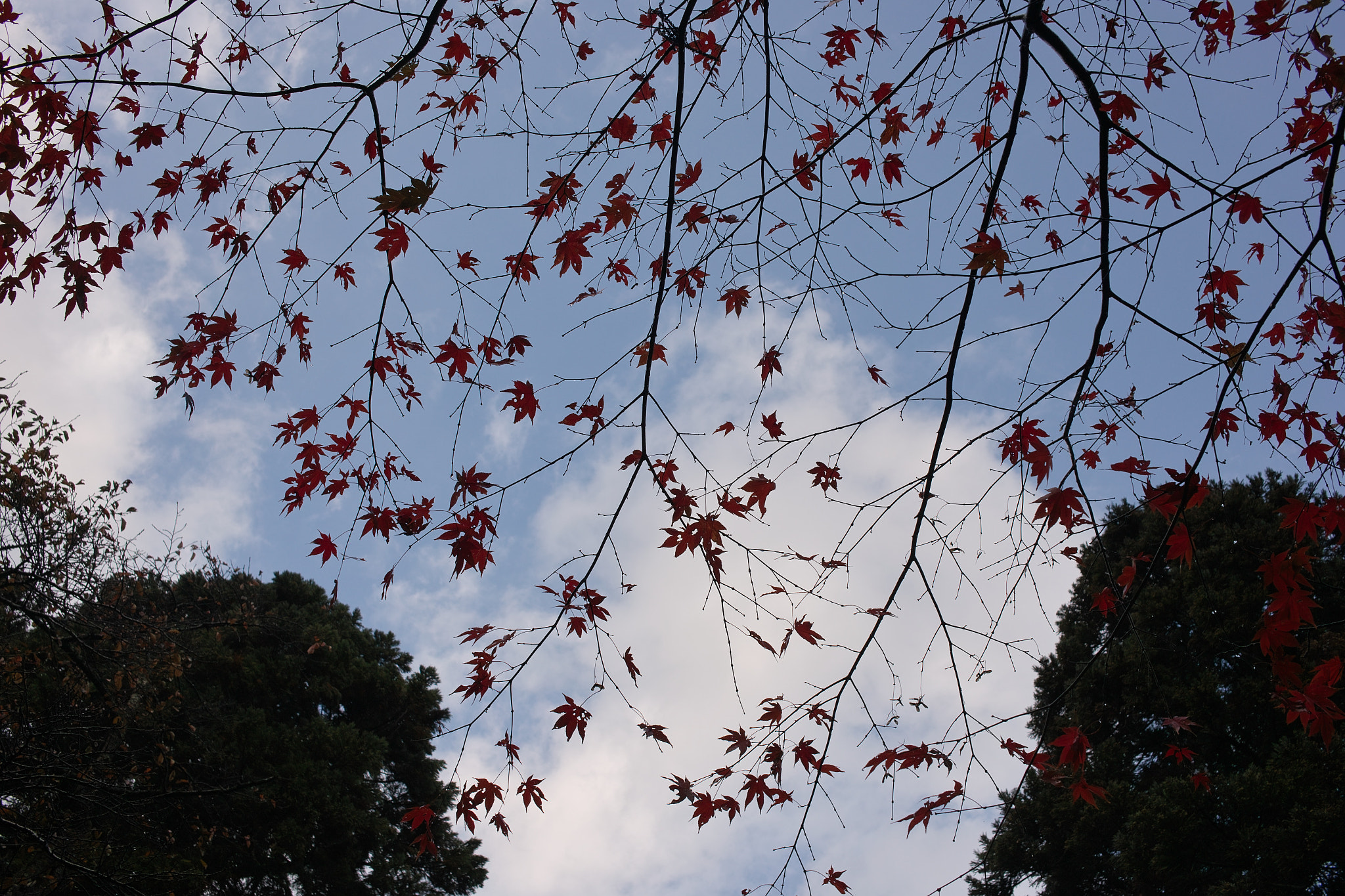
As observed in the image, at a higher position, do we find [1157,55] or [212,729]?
[212,729]

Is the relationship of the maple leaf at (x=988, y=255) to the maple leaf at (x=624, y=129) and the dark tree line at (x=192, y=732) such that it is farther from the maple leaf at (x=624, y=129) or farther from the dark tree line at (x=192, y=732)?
the dark tree line at (x=192, y=732)

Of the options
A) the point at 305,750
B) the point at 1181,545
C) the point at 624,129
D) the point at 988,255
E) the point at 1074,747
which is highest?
the point at 305,750

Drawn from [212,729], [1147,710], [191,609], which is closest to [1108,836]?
[1147,710]

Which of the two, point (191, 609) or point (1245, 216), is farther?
point (191, 609)

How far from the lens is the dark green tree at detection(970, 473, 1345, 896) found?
7.36 m

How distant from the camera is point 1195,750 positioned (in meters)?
8.93

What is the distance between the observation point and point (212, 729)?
402 inches

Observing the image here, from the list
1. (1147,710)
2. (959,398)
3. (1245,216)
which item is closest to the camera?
(959,398)

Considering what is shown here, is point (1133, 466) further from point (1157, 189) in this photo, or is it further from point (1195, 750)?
point (1195, 750)

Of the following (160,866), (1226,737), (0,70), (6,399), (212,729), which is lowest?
(1226,737)

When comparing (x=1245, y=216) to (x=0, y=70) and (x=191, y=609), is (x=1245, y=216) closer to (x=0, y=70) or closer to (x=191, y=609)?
(x=0, y=70)

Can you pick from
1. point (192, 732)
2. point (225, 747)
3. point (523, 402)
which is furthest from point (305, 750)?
point (523, 402)

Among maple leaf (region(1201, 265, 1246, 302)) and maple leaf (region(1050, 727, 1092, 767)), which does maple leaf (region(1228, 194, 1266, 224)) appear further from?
maple leaf (region(1050, 727, 1092, 767))

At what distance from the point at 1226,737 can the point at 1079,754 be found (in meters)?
8.61
